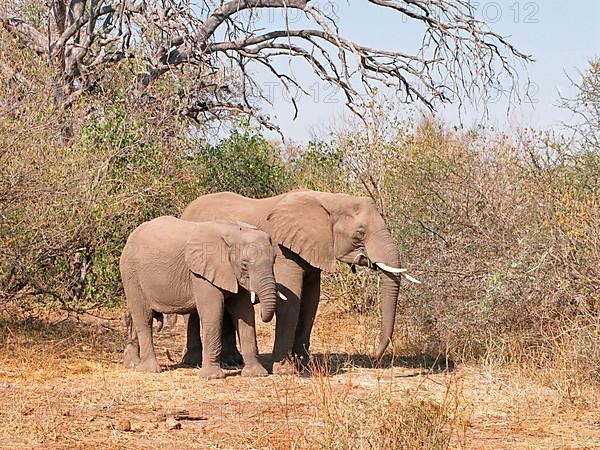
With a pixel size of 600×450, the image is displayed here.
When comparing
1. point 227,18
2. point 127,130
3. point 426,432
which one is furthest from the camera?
point 227,18

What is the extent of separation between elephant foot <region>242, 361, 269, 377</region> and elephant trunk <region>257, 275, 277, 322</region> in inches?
23.3

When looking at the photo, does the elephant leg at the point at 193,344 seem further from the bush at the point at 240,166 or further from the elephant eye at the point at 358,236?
the bush at the point at 240,166

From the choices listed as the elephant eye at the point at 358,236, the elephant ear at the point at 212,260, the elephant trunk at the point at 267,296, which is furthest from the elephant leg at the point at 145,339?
the elephant eye at the point at 358,236

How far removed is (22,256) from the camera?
1170cm

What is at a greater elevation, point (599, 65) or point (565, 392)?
point (599, 65)

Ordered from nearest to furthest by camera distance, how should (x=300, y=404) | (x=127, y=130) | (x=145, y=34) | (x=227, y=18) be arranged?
(x=300, y=404) < (x=127, y=130) < (x=145, y=34) < (x=227, y=18)

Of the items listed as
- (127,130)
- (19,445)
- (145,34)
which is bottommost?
(19,445)

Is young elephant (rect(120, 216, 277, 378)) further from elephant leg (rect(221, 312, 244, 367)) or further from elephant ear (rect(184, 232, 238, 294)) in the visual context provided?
elephant leg (rect(221, 312, 244, 367))

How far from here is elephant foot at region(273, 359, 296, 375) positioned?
10975 mm

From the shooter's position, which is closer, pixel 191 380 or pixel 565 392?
pixel 565 392

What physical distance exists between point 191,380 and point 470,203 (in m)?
3.88

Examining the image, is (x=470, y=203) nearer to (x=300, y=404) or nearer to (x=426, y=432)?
(x=300, y=404)

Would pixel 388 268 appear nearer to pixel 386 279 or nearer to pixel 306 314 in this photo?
pixel 386 279

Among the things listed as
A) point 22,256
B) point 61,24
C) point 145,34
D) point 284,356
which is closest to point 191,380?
point 284,356
